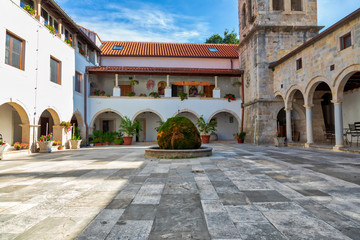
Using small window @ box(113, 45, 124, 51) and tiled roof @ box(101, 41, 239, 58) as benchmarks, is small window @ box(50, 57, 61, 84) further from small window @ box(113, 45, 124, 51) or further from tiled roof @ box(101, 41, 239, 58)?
small window @ box(113, 45, 124, 51)

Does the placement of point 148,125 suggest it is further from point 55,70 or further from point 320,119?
point 320,119

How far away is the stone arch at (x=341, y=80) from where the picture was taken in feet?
27.9

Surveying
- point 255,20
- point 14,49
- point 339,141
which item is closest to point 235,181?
point 339,141

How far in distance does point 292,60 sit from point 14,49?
14225mm

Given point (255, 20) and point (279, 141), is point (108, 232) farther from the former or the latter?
point (255, 20)

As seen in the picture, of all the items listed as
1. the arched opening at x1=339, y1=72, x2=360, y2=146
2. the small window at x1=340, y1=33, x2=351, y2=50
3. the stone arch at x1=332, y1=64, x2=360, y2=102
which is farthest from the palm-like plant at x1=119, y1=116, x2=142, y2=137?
the arched opening at x1=339, y1=72, x2=360, y2=146

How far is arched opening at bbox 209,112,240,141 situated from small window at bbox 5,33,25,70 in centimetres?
1456

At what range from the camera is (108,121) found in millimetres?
18922

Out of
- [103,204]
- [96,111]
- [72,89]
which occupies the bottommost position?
[103,204]

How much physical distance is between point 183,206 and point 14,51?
10.6 metres

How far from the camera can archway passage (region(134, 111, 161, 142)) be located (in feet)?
63.1

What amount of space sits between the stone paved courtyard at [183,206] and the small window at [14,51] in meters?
6.79

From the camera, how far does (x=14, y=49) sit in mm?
Result: 9422

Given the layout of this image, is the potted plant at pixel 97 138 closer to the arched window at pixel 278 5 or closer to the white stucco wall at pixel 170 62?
the white stucco wall at pixel 170 62
